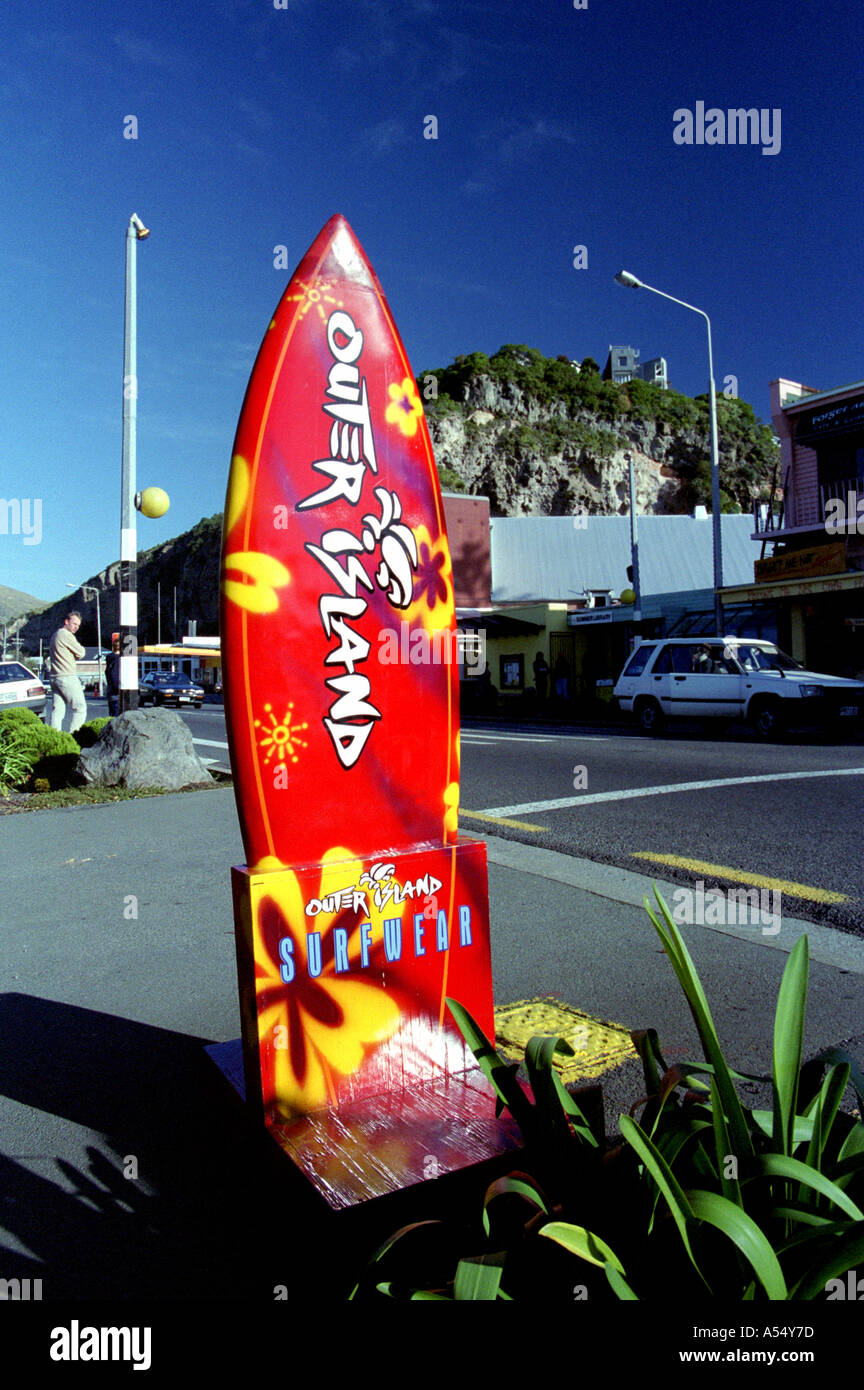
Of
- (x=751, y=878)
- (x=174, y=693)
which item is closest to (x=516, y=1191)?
(x=751, y=878)

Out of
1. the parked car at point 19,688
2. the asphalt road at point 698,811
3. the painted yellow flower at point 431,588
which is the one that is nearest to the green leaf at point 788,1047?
the painted yellow flower at point 431,588

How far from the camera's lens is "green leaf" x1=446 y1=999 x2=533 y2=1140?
1753 millimetres

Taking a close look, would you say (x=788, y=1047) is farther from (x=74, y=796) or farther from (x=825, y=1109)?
(x=74, y=796)

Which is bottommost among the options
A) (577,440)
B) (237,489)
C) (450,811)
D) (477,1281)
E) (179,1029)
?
(179,1029)

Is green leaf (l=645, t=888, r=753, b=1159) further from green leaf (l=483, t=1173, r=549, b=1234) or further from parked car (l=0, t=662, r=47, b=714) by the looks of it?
parked car (l=0, t=662, r=47, b=714)

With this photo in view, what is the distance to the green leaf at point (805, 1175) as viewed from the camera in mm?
1339

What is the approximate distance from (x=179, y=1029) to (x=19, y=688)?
17235 millimetres

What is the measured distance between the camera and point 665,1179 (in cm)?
139

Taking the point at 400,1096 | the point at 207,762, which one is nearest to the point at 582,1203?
the point at 400,1096

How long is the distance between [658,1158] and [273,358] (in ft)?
6.81

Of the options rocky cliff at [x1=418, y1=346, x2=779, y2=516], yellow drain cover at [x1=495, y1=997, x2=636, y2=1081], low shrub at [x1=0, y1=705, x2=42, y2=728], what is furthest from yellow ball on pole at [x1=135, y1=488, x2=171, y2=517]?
rocky cliff at [x1=418, y1=346, x2=779, y2=516]

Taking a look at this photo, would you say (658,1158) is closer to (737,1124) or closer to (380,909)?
(737,1124)

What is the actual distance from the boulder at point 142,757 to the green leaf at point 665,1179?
8.88 meters
